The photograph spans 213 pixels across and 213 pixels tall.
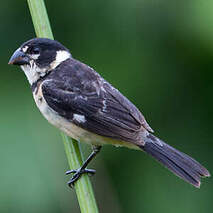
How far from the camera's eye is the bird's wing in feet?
12.0

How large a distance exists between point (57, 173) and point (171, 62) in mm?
1126

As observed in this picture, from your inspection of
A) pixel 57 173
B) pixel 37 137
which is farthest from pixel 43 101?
pixel 57 173

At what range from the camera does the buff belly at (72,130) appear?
3682mm

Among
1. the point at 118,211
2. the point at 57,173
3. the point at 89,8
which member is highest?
the point at 89,8

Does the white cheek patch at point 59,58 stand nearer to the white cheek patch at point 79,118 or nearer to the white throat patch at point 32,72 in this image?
the white throat patch at point 32,72

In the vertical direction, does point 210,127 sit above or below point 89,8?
below

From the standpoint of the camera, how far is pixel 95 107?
3.75 m

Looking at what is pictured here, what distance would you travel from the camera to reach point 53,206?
149 inches

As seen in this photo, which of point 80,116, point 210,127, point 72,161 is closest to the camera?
point 72,161

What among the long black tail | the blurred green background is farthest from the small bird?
the blurred green background

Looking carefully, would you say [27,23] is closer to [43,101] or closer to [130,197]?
[43,101]

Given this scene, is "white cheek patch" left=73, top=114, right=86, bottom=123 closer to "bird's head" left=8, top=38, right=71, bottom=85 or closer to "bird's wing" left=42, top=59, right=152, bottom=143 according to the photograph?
"bird's wing" left=42, top=59, right=152, bottom=143

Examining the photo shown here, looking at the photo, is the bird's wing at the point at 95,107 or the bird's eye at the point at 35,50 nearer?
the bird's wing at the point at 95,107

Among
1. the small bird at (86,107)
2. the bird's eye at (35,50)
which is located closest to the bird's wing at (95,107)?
the small bird at (86,107)
